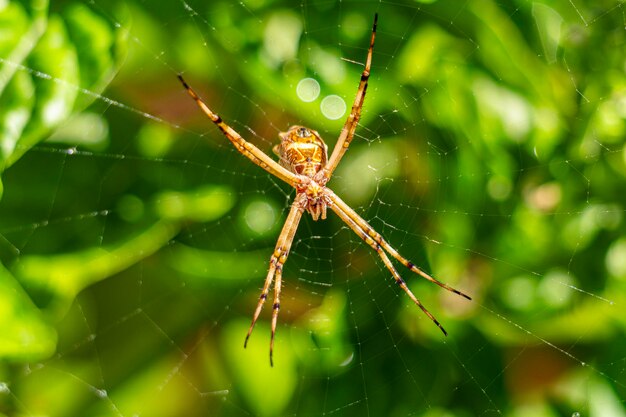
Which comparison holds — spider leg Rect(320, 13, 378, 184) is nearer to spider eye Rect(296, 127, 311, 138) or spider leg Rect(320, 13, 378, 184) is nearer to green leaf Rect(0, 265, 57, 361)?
spider eye Rect(296, 127, 311, 138)

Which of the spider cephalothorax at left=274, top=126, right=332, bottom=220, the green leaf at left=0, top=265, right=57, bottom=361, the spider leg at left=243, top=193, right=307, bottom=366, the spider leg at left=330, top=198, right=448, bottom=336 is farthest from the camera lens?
the spider cephalothorax at left=274, top=126, right=332, bottom=220

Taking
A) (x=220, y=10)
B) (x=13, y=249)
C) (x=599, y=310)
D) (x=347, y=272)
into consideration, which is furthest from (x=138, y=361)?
(x=599, y=310)

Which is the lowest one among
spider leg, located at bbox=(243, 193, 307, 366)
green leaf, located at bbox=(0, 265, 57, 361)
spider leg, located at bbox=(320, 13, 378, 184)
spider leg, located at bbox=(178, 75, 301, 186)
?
green leaf, located at bbox=(0, 265, 57, 361)

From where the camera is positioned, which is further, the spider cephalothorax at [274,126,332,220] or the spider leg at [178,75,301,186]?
the spider cephalothorax at [274,126,332,220]

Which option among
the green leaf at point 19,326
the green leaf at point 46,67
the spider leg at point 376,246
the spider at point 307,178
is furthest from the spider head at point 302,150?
the green leaf at point 19,326

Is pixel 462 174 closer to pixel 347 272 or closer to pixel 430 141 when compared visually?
pixel 430 141

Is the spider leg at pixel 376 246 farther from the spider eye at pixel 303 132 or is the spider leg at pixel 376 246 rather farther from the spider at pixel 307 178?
the spider eye at pixel 303 132

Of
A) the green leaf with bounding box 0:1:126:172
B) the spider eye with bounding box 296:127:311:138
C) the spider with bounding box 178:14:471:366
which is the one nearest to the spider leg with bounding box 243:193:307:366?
the spider with bounding box 178:14:471:366

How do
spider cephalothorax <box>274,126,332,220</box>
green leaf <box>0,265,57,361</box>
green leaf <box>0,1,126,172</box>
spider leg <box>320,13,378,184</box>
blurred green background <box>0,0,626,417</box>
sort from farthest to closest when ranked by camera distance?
spider cephalothorax <box>274,126,332,220</box> → spider leg <box>320,13,378,184</box> → blurred green background <box>0,0,626,417</box> → green leaf <box>0,1,126,172</box> → green leaf <box>0,265,57,361</box>
